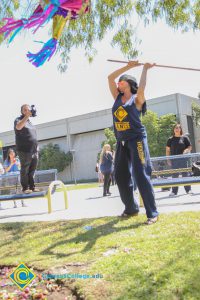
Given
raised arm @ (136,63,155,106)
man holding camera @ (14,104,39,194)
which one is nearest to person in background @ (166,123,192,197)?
man holding camera @ (14,104,39,194)

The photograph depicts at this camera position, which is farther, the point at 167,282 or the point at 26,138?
the point at 26,138

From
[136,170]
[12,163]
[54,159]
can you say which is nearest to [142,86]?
[136,170]

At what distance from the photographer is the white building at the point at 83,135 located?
38.4m

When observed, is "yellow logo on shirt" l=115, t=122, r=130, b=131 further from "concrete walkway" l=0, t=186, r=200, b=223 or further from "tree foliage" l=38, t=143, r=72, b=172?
"tree foliage" l=38, t=143, r=72, b=172

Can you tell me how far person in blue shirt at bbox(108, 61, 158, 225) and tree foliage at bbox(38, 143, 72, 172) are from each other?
119ft

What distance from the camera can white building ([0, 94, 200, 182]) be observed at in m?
38.4

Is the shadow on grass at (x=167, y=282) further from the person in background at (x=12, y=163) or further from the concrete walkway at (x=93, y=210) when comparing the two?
the person in background at (x=12, y=163)

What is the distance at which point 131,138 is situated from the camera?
15.9ft

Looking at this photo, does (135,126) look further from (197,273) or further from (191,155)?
(191,155)

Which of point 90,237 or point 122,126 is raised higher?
point 122,126

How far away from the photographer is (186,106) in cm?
3659

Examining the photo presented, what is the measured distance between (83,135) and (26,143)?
35378mm

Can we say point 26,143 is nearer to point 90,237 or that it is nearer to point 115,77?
point 115,77

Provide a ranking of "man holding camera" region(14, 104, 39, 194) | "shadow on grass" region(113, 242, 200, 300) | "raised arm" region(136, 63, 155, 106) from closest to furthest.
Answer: "shadow on grass" region(113, 242, 200, 300) → "raised arm" region(136, 63, 155, 106) → "man holding camera" region(14, 104, 39, 194)
